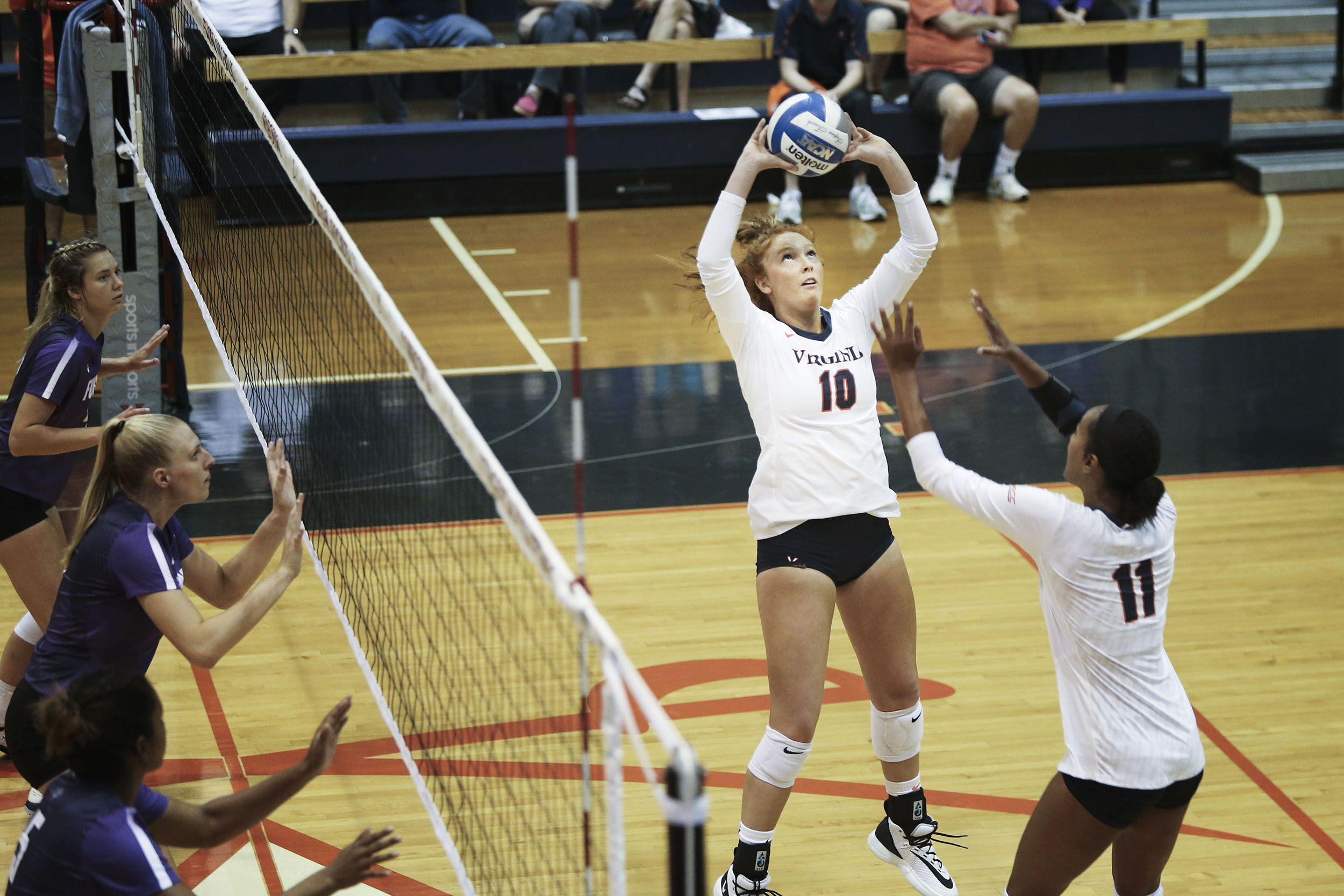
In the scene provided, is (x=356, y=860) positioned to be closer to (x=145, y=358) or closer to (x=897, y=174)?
(x=897, y=174)

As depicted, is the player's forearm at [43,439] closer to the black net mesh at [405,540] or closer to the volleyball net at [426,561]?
the volleyball net at [426,561]

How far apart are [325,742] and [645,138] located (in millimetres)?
10273

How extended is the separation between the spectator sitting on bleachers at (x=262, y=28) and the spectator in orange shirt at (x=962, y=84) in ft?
17.5

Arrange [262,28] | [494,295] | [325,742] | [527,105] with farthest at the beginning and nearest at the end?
1. [527,105]
2. [262,28]
3. [494,295]
4. [325,742]

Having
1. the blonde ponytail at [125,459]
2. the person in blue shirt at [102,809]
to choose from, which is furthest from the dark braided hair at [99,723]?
the blonde ponytail at [125,459]

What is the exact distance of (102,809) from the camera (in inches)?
112

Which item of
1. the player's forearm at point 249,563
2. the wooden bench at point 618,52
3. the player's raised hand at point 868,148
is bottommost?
the player's forearm at point 249,563

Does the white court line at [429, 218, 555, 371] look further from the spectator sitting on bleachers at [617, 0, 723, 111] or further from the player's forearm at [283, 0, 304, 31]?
the spectator sitting on bleachers at [617, 0, 723, 111]

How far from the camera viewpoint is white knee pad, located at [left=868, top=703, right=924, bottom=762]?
4.39 meters

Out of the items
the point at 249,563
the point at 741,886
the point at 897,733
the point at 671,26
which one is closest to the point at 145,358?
the point at 249,563

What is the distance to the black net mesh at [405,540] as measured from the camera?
486cm

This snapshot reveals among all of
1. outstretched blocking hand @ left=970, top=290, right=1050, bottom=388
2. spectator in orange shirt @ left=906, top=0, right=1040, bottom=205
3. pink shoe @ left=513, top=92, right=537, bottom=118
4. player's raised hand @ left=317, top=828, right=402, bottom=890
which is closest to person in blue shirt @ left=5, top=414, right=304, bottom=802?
player's raised hand @ left=317, top=828, right=402, bottom=890

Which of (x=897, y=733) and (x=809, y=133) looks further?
(x=809, y=133)

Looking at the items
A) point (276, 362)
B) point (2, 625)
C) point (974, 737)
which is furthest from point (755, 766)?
point (276, 362)
